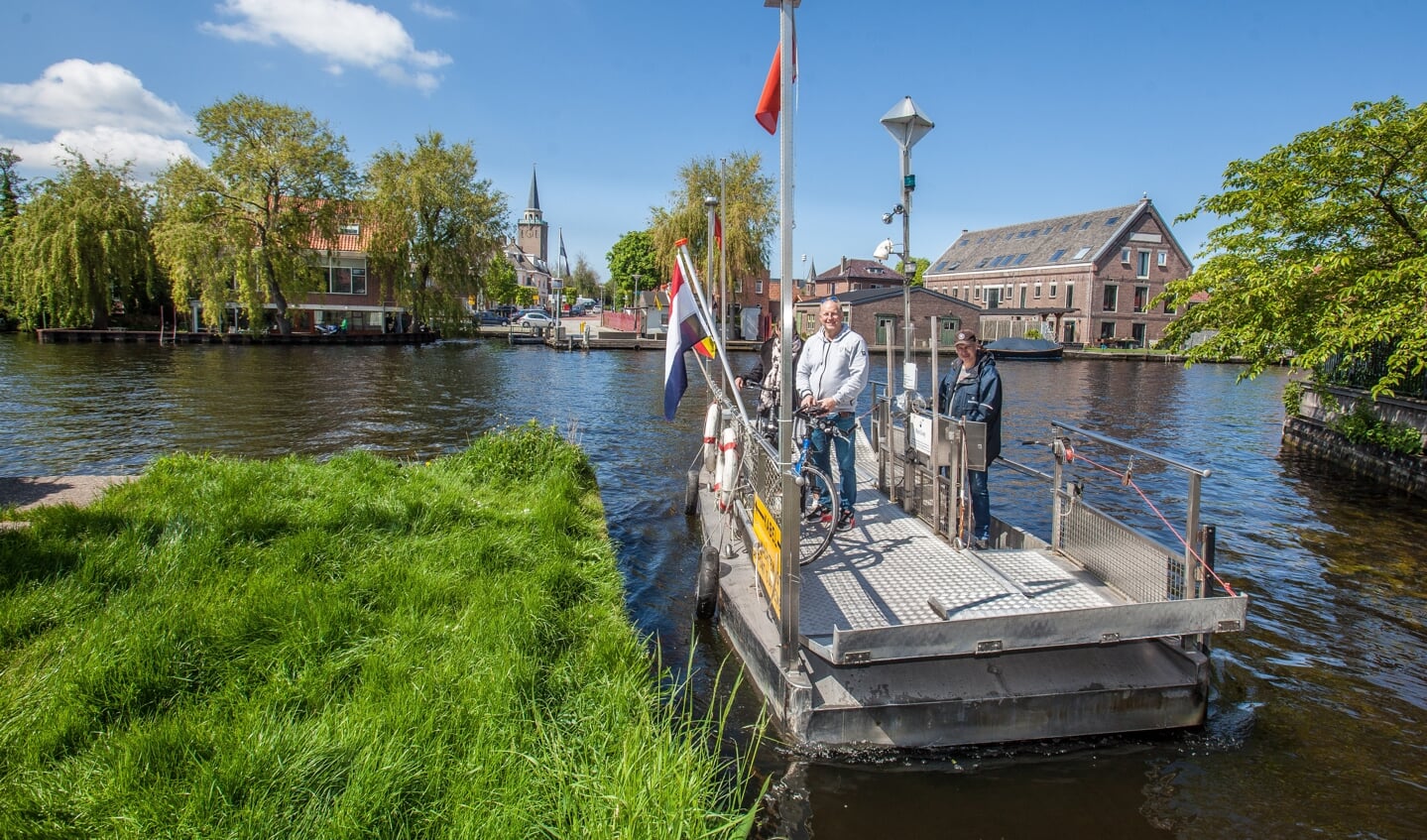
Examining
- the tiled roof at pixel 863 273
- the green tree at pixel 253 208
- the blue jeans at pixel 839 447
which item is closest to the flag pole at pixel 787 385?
the blue jeans at pixel 839 447

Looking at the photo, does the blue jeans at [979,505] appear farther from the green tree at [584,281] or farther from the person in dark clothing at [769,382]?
the green tree at [584,281]

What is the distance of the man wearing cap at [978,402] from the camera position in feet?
23.2

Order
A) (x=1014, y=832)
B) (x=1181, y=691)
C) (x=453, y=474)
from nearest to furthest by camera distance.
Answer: (x=1014, y=832) → (x=1181, y=691) → (x=453, y=474)

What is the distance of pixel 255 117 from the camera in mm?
47906

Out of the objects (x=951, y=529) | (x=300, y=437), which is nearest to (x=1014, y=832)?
(x=951, y=529)

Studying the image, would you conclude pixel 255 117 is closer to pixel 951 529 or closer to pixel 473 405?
pixel 473 405

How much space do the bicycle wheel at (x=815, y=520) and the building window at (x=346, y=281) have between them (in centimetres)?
5846

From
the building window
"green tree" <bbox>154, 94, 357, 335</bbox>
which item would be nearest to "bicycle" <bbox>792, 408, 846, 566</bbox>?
"green tree" <bbox>154, 94, 357, 335</bbox>

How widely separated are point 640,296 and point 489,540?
77079mm

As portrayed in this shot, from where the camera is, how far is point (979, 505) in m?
7.38

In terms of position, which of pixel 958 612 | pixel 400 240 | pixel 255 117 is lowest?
pixel 958 612

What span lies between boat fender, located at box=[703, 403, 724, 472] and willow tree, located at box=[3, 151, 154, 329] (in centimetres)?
4912

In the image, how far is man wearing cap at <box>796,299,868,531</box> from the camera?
7.23 metres

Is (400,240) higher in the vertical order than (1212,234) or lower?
higher
